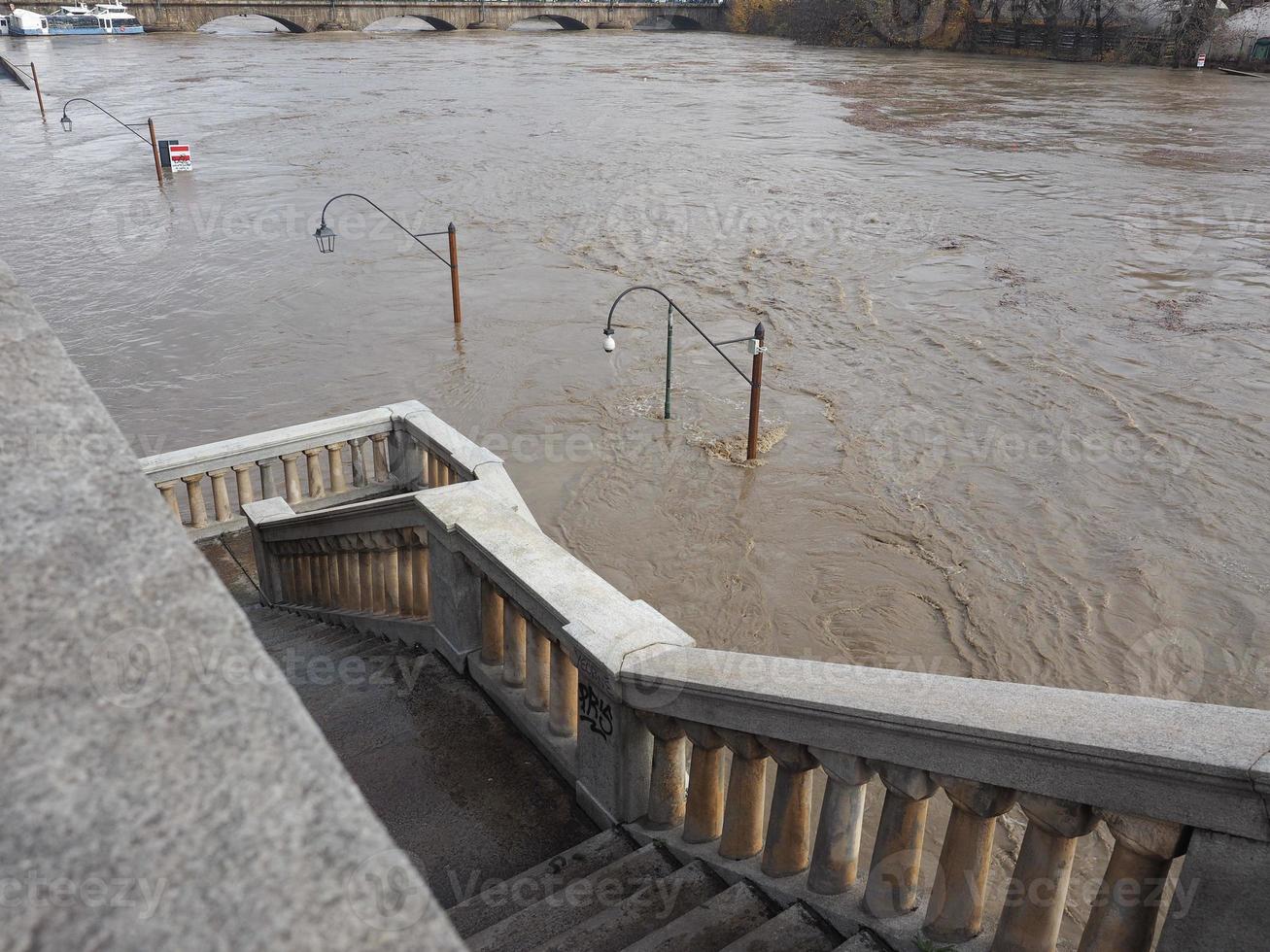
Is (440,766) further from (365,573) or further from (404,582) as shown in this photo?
(365,573)

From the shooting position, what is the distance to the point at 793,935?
121 inches

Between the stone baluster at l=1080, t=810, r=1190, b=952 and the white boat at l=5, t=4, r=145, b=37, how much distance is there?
284 feet

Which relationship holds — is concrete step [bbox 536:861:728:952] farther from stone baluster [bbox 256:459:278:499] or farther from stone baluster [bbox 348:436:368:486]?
stone baluster [bbox 256:459:278:499]

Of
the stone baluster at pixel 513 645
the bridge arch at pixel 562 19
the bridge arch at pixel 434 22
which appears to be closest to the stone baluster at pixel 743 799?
the stone baluster at pixel 513 645

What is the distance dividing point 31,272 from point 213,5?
59099mm

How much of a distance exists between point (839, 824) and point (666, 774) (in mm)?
873

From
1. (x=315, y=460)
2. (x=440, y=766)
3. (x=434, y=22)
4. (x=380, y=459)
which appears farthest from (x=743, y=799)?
(x=434, y=22)

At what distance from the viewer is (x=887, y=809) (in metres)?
2.86

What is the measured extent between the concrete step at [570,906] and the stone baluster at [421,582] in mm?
2153

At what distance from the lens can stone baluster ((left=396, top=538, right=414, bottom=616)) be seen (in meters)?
5.66

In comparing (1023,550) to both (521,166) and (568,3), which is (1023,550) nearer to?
(521,166)

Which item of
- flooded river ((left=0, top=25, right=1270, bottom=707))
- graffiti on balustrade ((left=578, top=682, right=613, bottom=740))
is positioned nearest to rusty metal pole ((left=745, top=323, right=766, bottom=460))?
flooded river ((left=0, top=25, right=1270, bottom=707))

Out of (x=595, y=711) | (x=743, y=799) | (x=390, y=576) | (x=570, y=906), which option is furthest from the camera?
(x=390, y=576)

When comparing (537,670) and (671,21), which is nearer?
(537,670)
